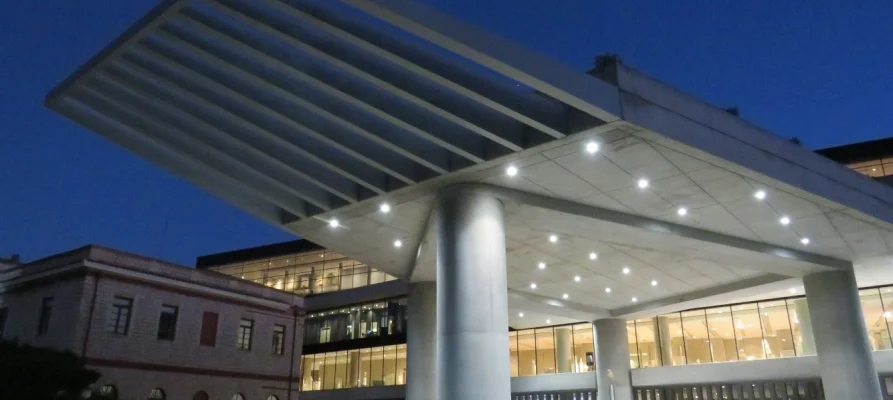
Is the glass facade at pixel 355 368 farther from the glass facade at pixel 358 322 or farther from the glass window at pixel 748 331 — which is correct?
the glass window at pixel 748 331

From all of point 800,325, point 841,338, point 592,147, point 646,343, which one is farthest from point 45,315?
point 800,325

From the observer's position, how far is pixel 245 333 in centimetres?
3475

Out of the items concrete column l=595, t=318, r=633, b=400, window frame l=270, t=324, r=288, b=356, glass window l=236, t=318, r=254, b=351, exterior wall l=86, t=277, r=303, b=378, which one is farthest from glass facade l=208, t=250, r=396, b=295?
concrete column l=595, t=318, r=633, b=400

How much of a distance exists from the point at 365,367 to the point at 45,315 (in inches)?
1109

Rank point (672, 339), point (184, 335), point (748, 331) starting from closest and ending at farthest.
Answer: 1. point (184, 335)
2. point (748, 331)
3. point (672, 339)

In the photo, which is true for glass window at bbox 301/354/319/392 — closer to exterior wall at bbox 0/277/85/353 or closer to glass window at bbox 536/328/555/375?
glass window at bbox 536/328/555/375

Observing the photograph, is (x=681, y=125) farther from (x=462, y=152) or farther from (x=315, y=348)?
(x=315, y=348)

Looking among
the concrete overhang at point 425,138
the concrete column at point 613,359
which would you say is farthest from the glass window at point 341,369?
the concrete overhang at point 425,138

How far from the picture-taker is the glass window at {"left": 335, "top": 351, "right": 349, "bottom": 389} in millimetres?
54188

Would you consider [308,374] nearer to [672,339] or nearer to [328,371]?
[328,371]

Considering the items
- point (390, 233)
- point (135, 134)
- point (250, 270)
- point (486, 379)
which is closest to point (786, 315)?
point (390, 233)

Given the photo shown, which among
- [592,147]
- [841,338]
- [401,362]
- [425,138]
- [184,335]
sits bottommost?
[841,338]

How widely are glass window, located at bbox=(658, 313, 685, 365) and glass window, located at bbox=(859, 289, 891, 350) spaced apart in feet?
33.5

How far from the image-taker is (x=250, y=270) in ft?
221
